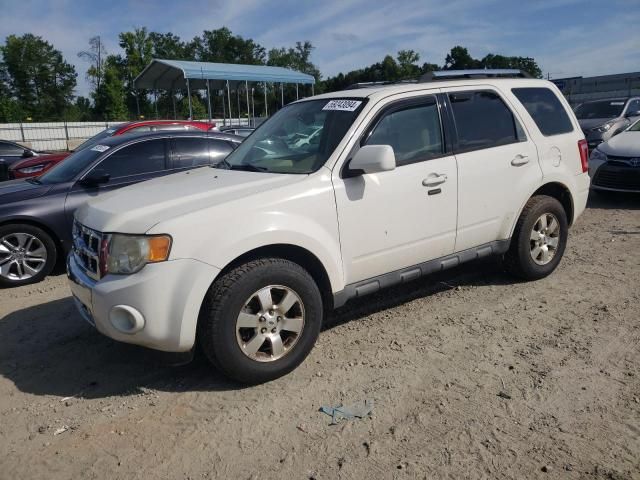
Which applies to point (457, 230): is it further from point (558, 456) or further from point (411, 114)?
point (558, 456)

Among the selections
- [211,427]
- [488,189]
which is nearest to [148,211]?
[211,427]

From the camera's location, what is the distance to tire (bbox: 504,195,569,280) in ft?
15.7

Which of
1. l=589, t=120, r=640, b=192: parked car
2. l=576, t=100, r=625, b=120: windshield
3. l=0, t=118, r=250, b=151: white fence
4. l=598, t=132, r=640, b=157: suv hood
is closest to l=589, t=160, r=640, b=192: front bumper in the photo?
l=589, t=120, r=640, b=192: parked car

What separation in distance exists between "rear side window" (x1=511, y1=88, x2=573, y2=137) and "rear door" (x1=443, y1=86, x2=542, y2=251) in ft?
0.95

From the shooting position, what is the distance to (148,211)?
3203 millimetres

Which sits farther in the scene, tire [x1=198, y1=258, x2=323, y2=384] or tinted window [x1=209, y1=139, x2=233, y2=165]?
tinted window [x1=209, y1=139, x2=233, y2=165]

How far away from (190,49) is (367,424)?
88.2 meters

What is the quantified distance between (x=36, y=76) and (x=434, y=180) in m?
74.1

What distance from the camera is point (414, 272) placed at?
4121 mm

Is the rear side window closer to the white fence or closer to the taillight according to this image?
the taillight

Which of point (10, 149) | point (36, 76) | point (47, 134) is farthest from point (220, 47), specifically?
point (10, 149)

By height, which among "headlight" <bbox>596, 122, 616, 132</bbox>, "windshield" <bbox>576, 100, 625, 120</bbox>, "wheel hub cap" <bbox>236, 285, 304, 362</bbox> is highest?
"windshield" <bbox>576, 100, 625, 120</bbox>

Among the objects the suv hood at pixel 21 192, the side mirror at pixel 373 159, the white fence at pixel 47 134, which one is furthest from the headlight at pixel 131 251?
the white fence at pixel 47 134

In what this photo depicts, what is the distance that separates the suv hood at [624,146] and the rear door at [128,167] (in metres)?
7.15
